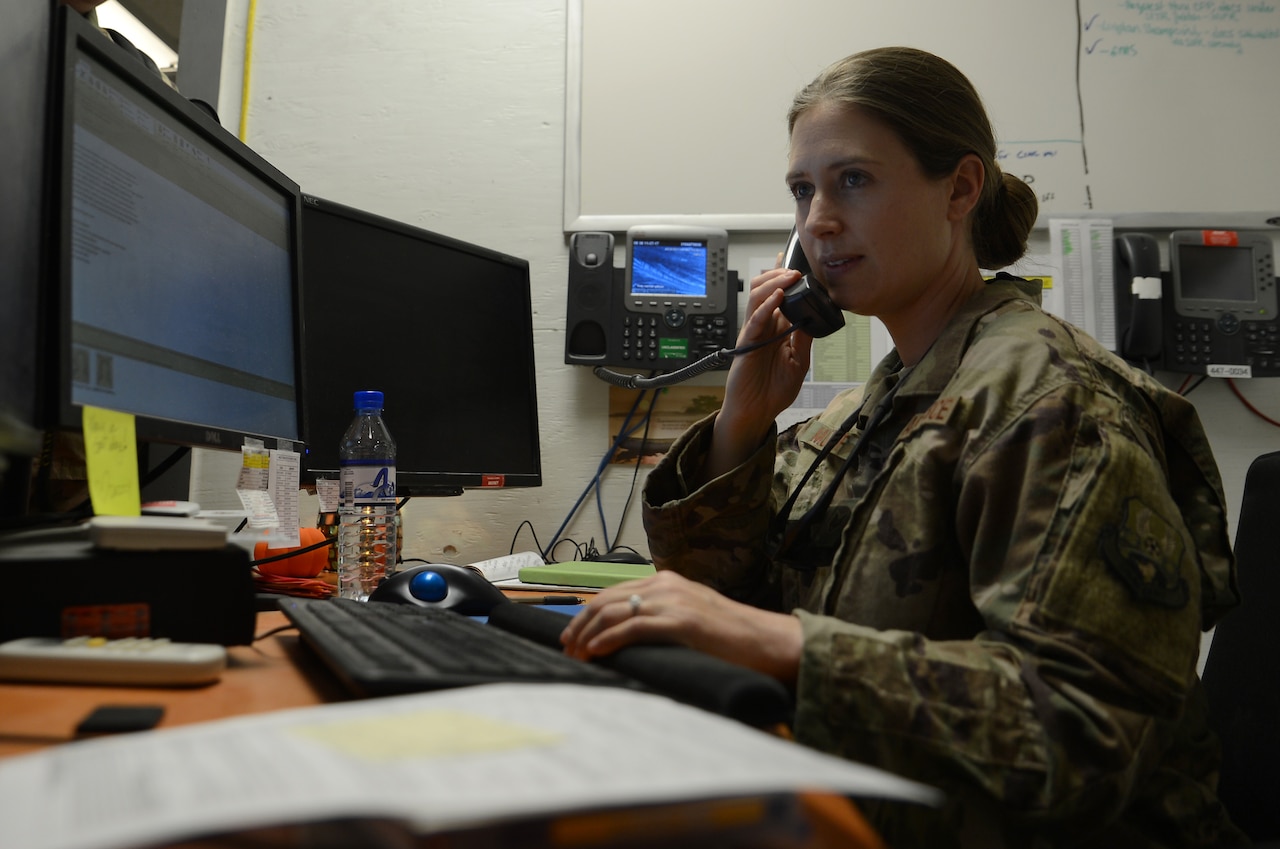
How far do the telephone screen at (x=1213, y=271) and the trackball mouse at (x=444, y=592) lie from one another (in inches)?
64.7

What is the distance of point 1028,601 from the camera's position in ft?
2.31

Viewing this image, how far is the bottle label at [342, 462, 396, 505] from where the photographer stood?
1294mm

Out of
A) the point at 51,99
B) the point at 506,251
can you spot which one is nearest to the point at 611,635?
the point at 51,99

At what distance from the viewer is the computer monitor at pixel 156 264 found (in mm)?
750

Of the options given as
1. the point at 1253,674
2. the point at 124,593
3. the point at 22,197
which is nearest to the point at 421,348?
the point at 22,197

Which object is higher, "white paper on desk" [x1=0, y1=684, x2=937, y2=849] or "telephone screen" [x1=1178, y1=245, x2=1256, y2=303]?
"telephone screen" [x1=1178, y1=245, x2=1256, y2=303]

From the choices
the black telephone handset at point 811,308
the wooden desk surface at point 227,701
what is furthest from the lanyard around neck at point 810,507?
the wooden desk surface at point 227,701

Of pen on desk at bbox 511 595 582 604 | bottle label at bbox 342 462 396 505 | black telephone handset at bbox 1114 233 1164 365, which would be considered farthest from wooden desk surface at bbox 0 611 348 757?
black telephone handset at bbox 1114 233 1164 365

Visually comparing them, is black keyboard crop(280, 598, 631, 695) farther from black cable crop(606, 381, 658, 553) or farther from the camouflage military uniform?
black cable crop(606, 381, 658, 553)

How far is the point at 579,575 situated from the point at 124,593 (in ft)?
2.61

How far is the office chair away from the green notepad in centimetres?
73

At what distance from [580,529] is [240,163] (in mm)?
1065

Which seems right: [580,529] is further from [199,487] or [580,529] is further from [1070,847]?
[1070,847]

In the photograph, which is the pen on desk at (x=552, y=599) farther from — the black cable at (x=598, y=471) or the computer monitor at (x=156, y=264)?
the black cable at (x=598, y=471)
